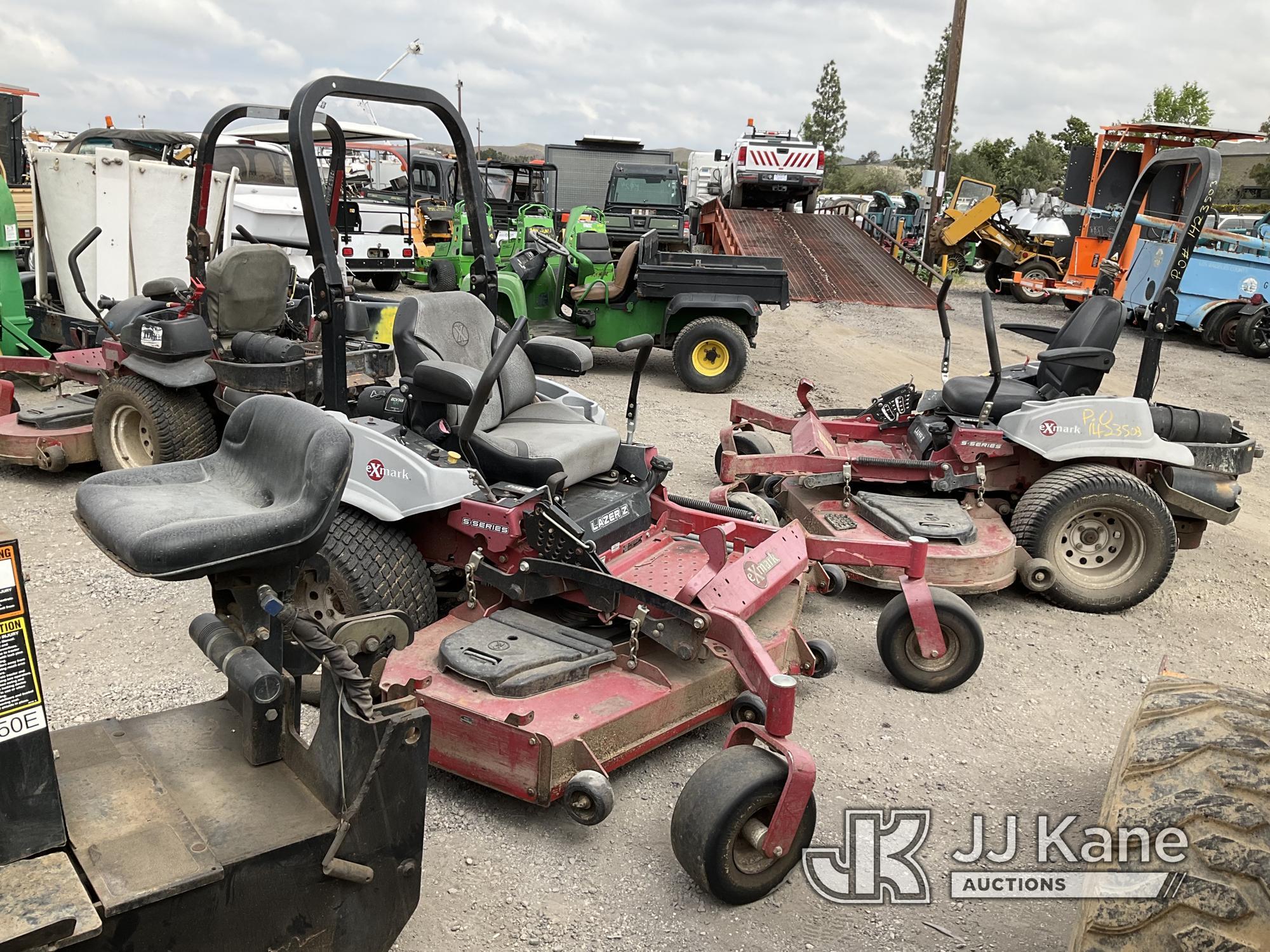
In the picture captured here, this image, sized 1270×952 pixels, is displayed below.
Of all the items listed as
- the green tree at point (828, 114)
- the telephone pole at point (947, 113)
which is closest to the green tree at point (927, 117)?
the green tree at point (828, 114)

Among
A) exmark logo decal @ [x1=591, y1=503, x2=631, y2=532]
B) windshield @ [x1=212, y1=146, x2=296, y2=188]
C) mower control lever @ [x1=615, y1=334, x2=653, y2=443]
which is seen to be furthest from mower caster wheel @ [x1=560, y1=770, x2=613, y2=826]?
windshield @ [x1=212, y1=146, x2=296, y2=188]

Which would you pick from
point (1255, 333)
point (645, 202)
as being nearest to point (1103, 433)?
point (1255, 333)

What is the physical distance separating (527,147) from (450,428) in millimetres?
101840

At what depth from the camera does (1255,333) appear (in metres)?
12.7

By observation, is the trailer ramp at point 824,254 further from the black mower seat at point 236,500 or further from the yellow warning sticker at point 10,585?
the yellow warning sticker at point 10,585

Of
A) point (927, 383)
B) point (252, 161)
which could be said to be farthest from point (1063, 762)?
point (252, 161)

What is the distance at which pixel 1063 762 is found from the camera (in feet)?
11.9

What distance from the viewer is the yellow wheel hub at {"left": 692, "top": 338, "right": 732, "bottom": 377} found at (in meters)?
9.70

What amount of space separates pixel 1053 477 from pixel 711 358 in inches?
200

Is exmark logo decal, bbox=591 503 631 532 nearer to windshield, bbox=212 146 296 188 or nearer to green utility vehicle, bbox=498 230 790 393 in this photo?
green utility vehicle, bbox=498 230 790 393

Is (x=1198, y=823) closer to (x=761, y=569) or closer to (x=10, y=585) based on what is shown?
(x=761, y=569)

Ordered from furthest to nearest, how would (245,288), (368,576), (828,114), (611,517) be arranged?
(828,114)
(245,288)
(611,517)
(368,576)

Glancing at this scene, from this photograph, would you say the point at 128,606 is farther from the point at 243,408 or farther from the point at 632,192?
the point at 632,192

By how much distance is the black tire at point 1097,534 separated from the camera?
16.1 ft
